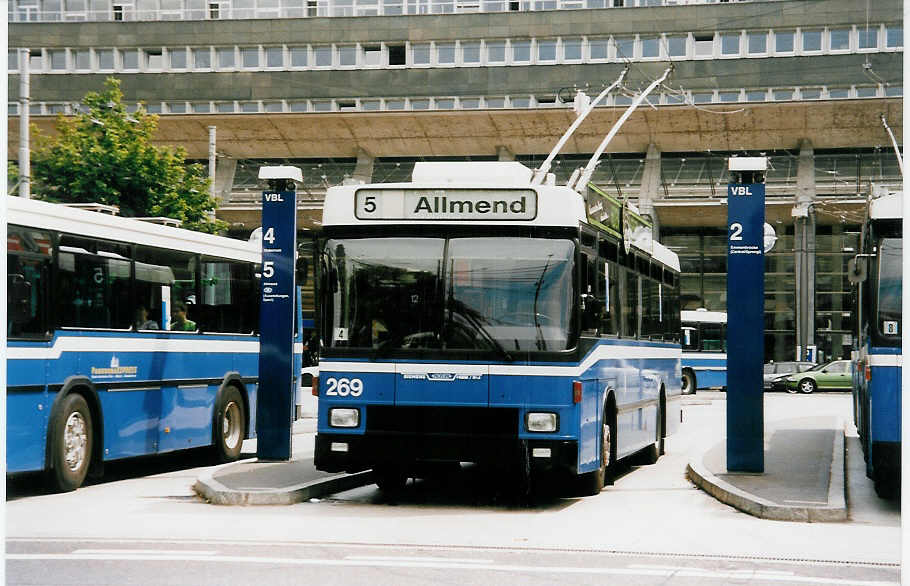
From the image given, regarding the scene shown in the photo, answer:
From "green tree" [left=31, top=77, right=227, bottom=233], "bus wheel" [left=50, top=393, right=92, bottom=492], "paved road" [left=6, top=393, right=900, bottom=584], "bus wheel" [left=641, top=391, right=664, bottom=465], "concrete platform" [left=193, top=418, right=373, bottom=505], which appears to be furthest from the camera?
"green tree" [left=31, top=77, right=227, bottom=233]

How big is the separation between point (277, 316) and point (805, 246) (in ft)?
130

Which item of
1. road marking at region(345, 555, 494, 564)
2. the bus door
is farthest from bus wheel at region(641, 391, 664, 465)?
road marking at region(345, 555, 494, 564)

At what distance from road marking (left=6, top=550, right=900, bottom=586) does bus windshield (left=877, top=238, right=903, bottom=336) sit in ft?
13.2

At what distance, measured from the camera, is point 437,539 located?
1022 centimetres

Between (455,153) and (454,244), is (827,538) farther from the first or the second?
(455,153)

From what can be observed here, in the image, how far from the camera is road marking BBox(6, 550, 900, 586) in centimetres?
853

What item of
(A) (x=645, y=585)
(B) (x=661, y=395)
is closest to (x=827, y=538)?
(A) (x=645, y=585)

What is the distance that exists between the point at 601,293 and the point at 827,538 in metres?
3.36

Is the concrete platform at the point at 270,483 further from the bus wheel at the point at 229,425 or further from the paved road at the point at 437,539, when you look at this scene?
the bus wheel at the point at 229,425

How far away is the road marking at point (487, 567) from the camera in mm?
8531

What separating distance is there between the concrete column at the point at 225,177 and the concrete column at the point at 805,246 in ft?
66.0

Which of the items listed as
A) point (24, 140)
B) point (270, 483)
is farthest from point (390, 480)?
point (24, 140)

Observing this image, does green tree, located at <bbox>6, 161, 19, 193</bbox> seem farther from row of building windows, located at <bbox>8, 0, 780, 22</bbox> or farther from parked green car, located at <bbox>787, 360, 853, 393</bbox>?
parked green car, located at <bbox>787, 360, 853, 393</bbox>

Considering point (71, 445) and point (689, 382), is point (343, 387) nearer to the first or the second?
point (71, 445)
